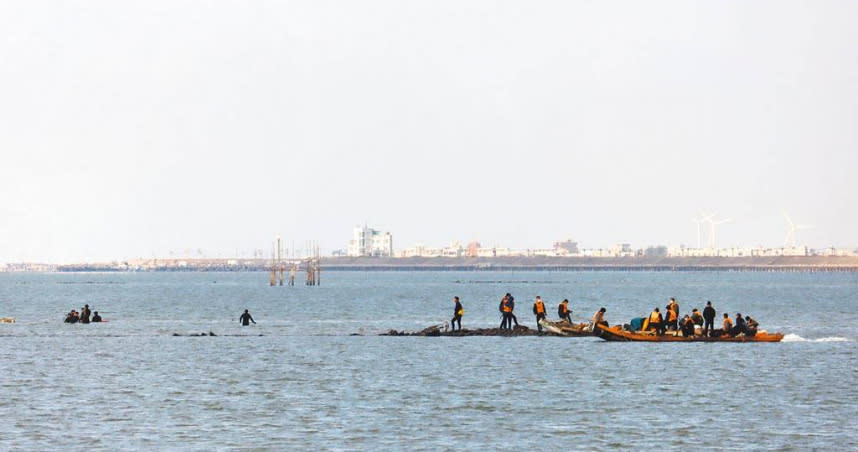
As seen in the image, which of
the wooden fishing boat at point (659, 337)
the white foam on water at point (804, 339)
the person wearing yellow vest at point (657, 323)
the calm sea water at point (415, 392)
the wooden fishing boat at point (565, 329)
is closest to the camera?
the calm sea water at point (415, 392)

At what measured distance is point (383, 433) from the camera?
39.8 metres

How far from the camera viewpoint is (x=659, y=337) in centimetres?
7150

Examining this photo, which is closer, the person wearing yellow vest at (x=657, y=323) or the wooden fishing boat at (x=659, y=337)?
the wooden fishing boat at (x=659, y=337)

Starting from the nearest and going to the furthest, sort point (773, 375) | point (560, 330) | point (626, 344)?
1. point (773, 375)
2. point (626, 344)
3. point (560, 330)

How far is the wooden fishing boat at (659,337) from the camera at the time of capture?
231ft

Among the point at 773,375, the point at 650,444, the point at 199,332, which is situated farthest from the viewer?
the point at 199,332

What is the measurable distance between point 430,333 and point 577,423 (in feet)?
123

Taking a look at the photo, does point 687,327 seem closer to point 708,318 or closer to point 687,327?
point 687,327

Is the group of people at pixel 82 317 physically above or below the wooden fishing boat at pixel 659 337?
above

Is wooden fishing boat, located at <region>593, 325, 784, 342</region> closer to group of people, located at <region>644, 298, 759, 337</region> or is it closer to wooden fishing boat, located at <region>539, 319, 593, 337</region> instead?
group of people, located at <region>644, 298, 759, 337</region>

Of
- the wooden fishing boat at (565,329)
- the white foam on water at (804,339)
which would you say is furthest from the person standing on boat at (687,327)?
the white foam on water at (804,339)

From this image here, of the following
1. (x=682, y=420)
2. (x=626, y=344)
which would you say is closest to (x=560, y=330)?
(x=626, y=344)

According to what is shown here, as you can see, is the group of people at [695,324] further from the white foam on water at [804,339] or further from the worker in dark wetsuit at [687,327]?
the white foam on water at [804,339]

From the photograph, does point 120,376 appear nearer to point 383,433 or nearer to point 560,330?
point 383,433
